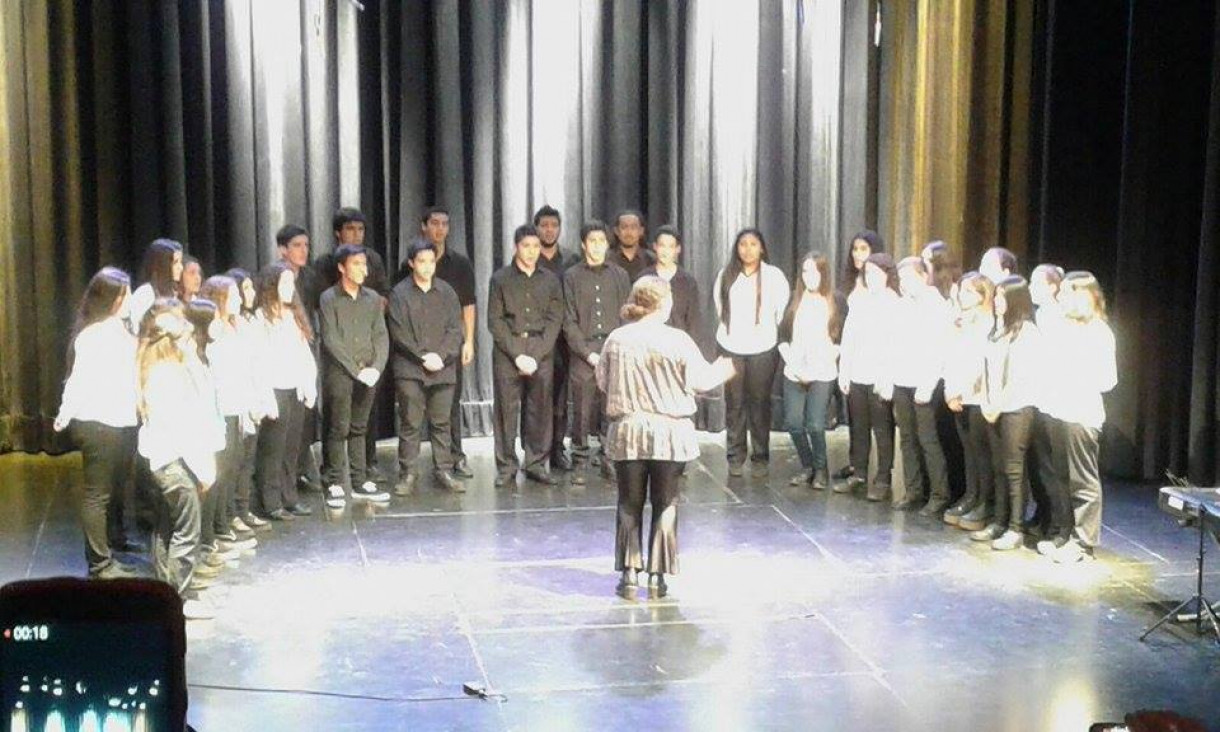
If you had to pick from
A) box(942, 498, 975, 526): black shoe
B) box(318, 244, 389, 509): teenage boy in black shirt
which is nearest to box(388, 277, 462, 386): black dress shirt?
box(318, 244, 389, 509): teenage boy in black shirt

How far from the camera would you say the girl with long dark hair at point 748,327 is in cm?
945

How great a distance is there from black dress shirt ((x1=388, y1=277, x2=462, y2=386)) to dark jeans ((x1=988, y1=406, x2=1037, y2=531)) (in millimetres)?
2991

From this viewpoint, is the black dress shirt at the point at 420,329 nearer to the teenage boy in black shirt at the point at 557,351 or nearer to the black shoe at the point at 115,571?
the teenage boy in black shirt at the point at 557,351

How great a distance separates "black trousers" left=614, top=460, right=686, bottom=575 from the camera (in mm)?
6902

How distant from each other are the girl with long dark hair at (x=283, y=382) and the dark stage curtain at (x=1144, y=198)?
4544 millimetres

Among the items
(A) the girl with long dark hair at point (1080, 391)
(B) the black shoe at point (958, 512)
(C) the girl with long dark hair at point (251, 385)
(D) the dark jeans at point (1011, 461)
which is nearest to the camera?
(A) the girl with long dark hair at point (1080, 391)

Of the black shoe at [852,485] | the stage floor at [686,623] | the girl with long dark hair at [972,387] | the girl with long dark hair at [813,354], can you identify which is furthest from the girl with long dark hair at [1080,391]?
the girl with long dark hair at [813,354]

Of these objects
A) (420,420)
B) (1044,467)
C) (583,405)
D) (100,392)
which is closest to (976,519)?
(1044,467)

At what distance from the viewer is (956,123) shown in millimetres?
10602

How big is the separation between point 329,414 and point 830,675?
3643 millimetres

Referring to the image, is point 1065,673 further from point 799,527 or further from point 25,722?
point 25,722

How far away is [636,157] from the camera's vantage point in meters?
11.1

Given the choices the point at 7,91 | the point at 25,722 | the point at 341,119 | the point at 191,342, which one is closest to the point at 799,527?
the point at 191,342

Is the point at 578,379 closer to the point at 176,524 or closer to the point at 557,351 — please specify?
the point at 557,351
